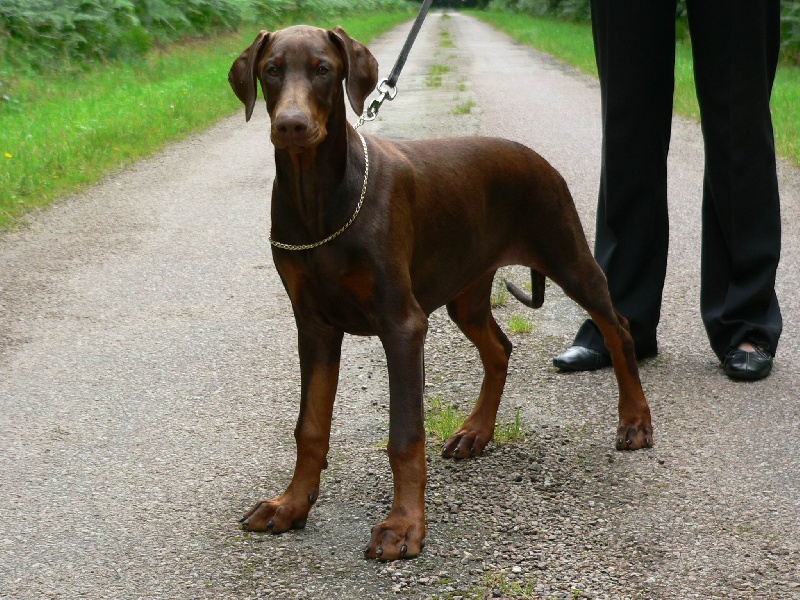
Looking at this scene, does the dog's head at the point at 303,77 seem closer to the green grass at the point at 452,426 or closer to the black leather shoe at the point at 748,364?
the green grass at the point at 452,426

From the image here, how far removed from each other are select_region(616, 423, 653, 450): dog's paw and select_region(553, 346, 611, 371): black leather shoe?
0.77 m

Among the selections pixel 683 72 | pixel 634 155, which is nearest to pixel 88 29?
pixel 683 72

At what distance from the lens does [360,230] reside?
10.1 ft

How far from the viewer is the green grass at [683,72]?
420 inches

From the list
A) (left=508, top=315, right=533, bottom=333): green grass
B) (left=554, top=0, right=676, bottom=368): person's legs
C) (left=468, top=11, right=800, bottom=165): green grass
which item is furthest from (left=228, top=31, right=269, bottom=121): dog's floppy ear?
(left=468, top=11, right=800, bottom=165): green grass

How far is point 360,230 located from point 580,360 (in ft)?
6.28

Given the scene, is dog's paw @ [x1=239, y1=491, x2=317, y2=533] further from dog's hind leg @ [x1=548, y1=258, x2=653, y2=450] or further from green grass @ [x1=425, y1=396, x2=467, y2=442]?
dog's hind leg @ [x1=548, y1=258, x2=653, y2=450]

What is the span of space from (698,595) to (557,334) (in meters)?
2.50

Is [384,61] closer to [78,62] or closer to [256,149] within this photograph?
[78,62]

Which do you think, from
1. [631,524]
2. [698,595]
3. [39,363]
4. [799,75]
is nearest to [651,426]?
[631,524]

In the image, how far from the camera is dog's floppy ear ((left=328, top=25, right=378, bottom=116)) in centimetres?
307

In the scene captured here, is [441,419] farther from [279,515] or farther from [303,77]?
[303,77]

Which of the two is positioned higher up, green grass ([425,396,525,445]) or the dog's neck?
the dog's neck

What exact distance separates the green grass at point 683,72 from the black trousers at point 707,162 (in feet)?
17.6
